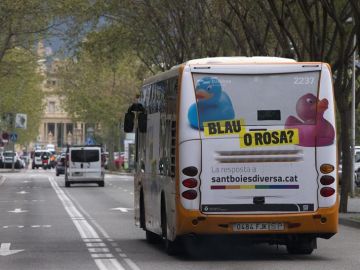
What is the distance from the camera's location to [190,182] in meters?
16.7

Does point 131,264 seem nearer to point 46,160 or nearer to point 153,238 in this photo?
point 153,238

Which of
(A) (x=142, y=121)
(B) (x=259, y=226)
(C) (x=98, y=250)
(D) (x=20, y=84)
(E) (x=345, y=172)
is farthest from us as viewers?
(D) (x=20, y=84)

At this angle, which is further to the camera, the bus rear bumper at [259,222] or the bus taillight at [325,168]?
the bus taillight at [325,168]

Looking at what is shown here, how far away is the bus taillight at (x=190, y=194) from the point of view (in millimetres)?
16625

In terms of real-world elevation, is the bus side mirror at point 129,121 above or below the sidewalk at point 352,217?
above

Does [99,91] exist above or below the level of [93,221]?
above

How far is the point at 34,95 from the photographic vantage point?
335 ft

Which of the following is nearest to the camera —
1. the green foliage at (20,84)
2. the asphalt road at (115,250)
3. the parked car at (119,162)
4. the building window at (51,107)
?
A: the asphalt road at (115,250)

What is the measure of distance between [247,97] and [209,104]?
1.81 feet

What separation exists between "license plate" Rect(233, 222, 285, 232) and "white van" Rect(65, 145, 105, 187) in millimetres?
39154

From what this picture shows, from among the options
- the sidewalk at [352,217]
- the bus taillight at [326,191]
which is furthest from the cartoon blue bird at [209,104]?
the sidewalk at [352,217]

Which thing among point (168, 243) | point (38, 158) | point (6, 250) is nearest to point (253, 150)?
point (168, 243)

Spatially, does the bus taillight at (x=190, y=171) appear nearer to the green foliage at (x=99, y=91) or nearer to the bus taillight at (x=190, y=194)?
the bus taillight at (x=190, y=194)

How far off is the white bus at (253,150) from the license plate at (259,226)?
1cm
